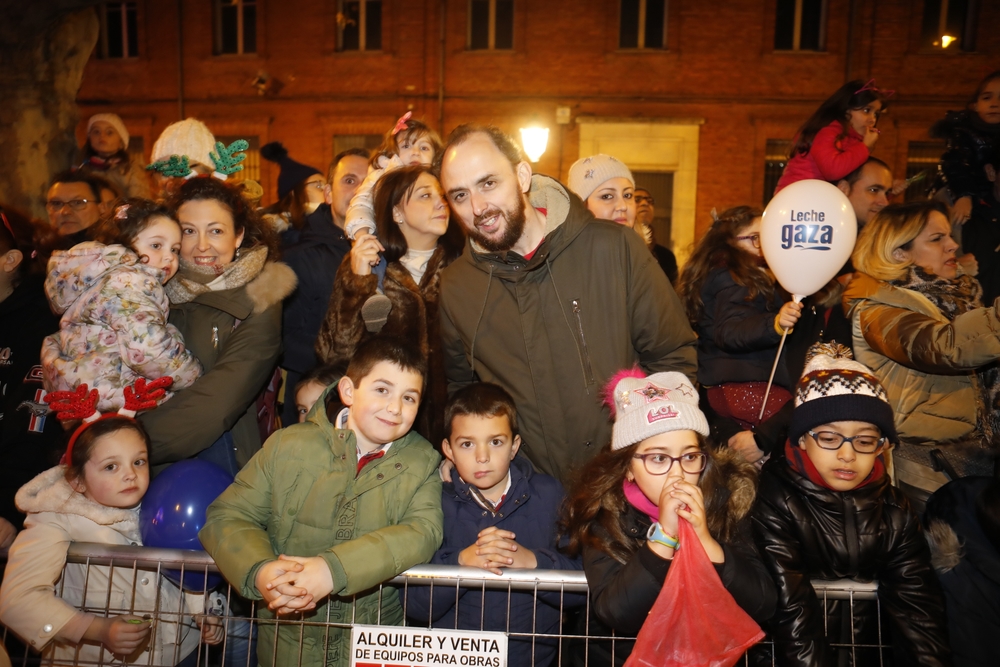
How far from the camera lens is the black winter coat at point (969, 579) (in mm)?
2729

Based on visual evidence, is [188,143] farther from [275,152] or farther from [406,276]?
[275,152]

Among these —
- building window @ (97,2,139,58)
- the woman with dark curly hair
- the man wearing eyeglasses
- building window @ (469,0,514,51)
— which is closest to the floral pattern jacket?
the woman with dark curly hair

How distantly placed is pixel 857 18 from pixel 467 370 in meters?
16.0

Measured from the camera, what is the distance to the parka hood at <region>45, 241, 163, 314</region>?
3.29 meters

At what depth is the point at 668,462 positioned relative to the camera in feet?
8.76

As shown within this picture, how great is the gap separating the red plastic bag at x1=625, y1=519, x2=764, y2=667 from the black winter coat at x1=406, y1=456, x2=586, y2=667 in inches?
20.6

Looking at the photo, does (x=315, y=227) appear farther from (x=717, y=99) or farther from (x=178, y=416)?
(x=717, y=99)

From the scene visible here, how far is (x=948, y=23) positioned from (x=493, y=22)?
392 inches

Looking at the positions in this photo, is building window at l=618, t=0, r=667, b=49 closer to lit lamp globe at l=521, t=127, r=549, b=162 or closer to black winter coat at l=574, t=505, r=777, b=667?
lit lamp globe at l=521, t=127, r=549, b=162

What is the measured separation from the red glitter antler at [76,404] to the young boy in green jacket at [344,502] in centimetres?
86

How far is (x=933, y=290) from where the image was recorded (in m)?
3.50

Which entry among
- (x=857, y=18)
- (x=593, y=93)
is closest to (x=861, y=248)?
(x=593, y=93)

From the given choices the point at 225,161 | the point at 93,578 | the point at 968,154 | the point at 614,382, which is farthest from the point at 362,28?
the point at 93,578

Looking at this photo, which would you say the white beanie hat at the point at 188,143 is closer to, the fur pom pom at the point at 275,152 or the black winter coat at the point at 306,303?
the black winter coat at the point at 306,303
